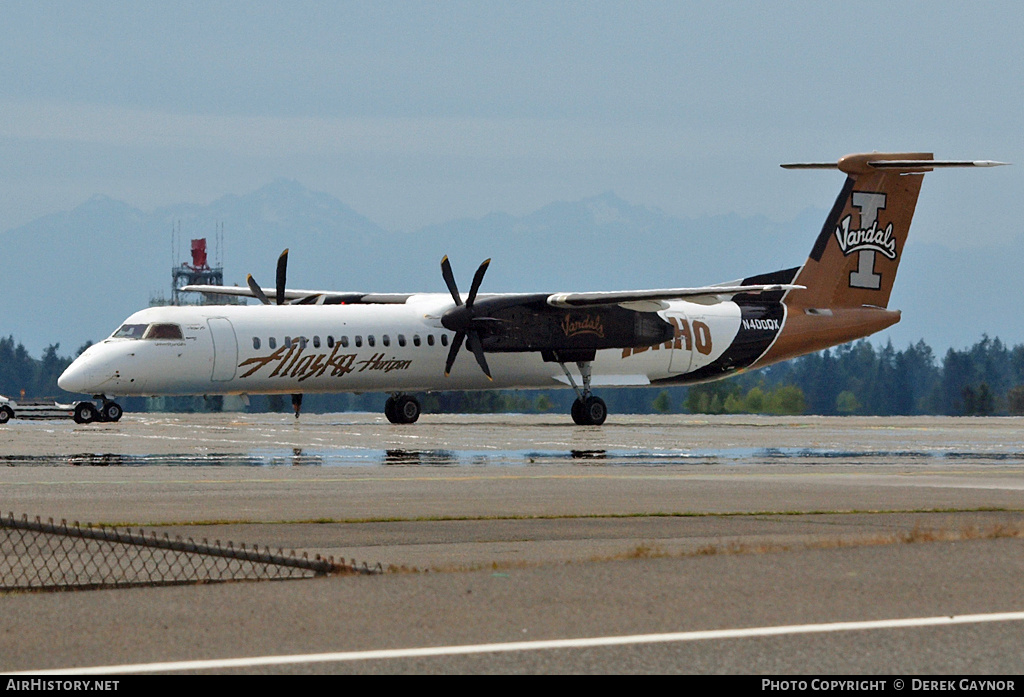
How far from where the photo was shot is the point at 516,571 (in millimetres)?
11500

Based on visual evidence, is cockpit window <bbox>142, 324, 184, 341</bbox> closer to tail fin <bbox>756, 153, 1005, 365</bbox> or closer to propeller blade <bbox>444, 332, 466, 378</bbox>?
propeller blade <bbox>444, 332, 466, 378</bbox>

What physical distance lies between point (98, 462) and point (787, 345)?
2973 cm

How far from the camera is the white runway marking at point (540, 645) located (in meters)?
7.95

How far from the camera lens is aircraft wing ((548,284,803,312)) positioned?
140 ft

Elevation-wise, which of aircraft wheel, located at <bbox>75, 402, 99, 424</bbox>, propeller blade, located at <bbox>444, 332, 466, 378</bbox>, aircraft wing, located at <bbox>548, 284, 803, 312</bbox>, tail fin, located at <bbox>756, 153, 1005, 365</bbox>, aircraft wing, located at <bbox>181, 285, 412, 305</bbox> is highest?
tail fin, located at <bbox>756, 153, 1005, 365</bbox>

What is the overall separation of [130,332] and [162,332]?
90 centimetres

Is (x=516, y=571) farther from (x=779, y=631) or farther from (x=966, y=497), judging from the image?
(x=966, y=497)

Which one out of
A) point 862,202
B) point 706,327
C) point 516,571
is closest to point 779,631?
point 516,571

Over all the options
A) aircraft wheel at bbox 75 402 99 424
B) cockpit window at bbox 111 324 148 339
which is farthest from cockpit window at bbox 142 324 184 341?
aircraft wheel at bbox 75 402 99 424

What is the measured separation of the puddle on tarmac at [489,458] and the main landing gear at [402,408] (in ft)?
52.3

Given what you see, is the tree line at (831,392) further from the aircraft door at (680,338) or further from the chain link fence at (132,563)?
the chain link fence at (132,563)

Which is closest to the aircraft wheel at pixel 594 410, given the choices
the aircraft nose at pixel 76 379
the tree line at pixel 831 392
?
the aircraft nose at pixel 76 379

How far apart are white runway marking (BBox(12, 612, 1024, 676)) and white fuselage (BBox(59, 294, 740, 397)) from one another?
32.7 m

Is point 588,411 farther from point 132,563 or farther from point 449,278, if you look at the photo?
point 132,563
